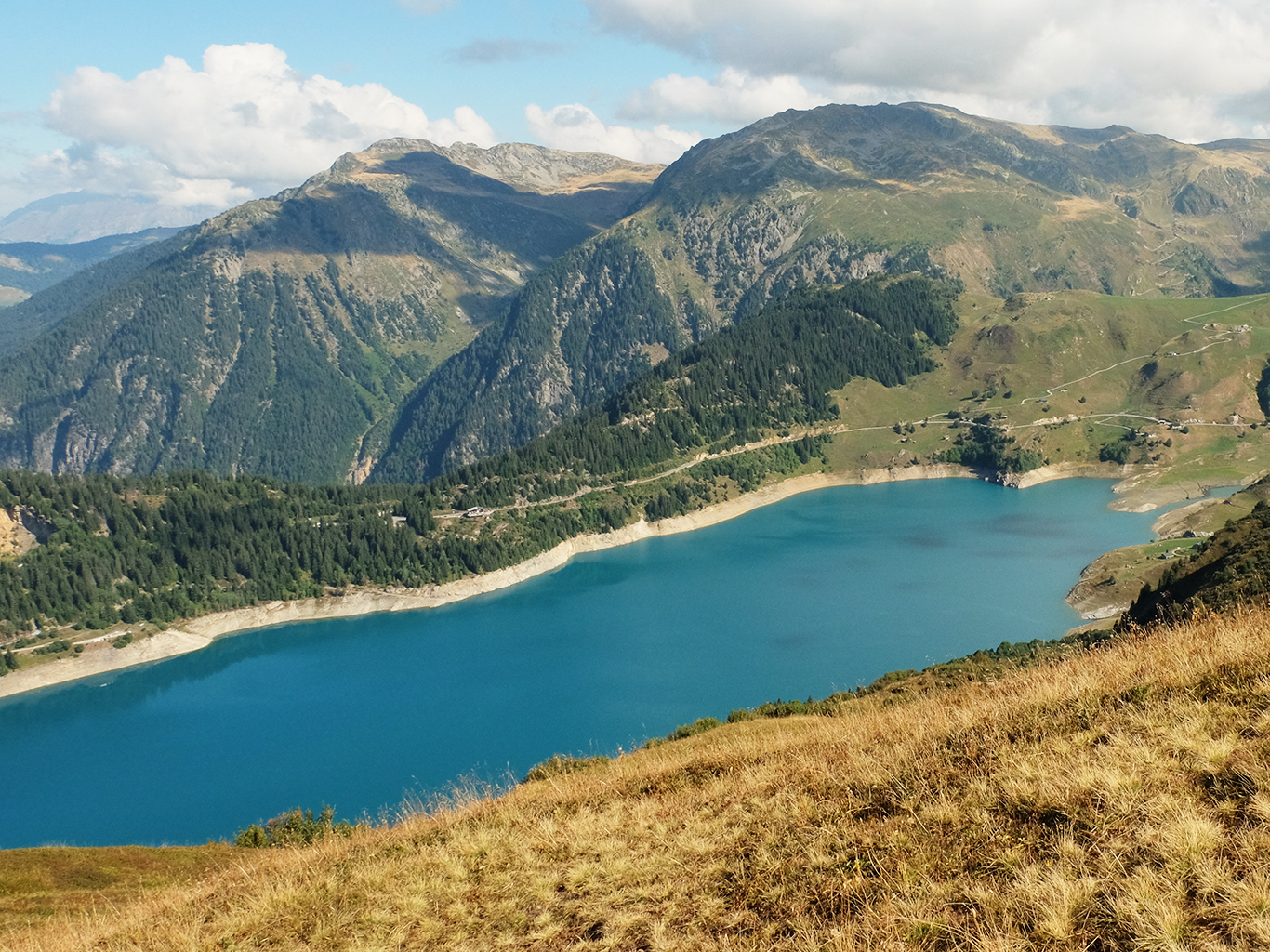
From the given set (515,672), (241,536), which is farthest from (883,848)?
(241,536)

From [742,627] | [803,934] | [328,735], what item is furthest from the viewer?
[742,627]

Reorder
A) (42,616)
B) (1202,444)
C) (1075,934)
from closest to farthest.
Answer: (1075,934) < (42,616) < (1202,444)

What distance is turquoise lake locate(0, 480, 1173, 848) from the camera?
295 feet

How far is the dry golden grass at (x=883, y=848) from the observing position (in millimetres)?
10344

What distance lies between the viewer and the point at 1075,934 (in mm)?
9766

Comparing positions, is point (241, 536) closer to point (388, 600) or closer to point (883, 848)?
point (388, 600)

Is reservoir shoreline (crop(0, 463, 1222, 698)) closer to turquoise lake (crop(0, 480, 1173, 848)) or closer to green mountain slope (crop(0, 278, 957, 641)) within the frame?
green mountain slope (crop(0, 278, 957, 641))

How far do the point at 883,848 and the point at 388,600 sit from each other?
14917 cm

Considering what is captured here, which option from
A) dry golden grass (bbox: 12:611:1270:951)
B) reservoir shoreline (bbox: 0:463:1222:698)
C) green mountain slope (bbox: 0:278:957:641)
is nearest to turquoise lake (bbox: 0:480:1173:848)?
reservoir shoreline (bbox: 0:463:1222:698)

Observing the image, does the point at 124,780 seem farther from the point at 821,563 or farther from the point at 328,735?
the point at 821,563

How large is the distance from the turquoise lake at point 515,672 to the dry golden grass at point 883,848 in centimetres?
4684

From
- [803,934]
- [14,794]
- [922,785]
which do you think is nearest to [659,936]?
[803,934]

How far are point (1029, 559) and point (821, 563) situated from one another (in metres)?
33.1

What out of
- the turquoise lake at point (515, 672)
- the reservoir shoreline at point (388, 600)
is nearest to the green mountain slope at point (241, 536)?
the reservoir shoreline at point (388, 600)
